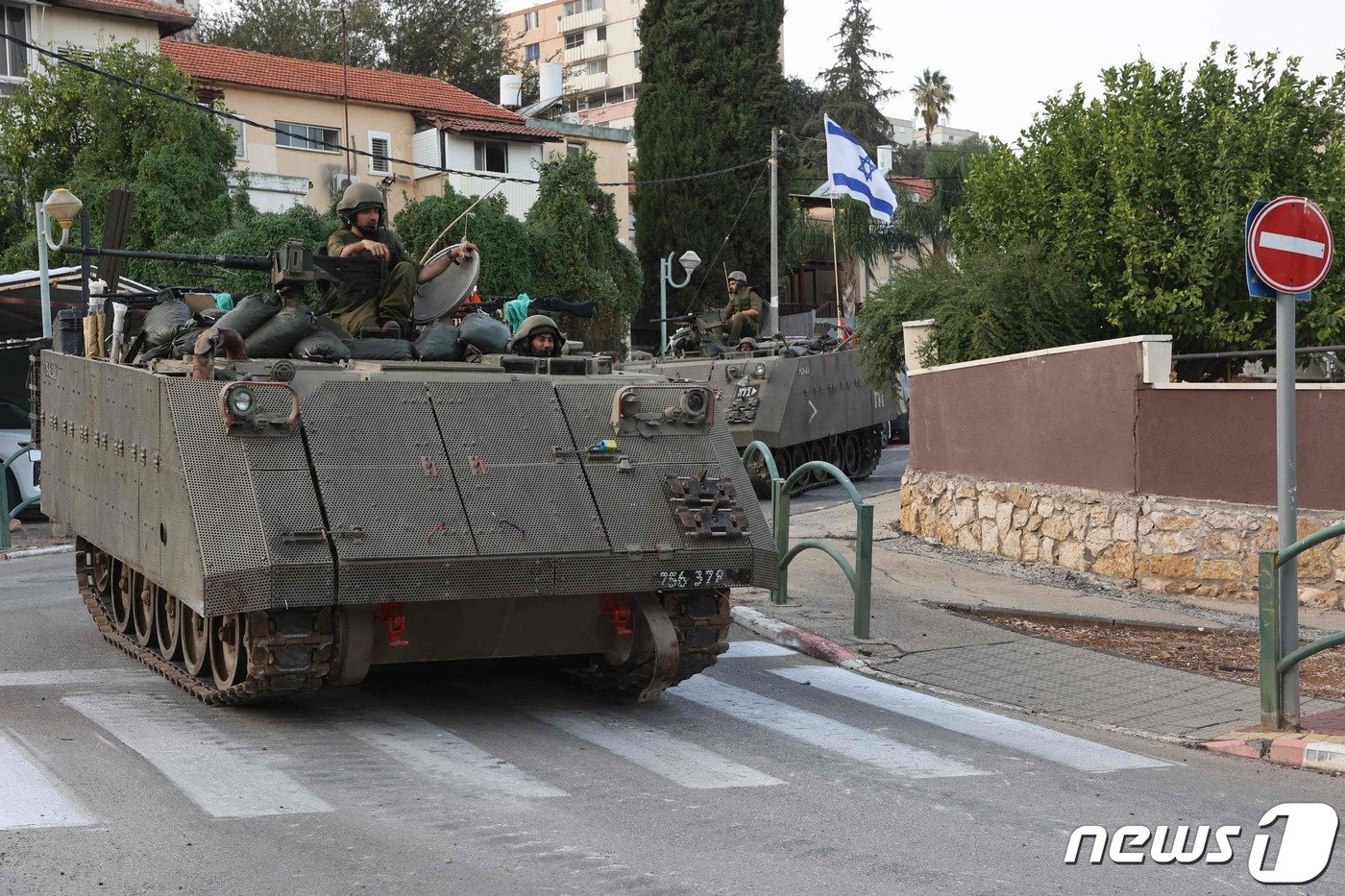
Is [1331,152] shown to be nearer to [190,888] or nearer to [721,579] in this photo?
[721,579]

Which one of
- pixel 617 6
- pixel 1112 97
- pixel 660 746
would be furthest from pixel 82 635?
pixel 617 6

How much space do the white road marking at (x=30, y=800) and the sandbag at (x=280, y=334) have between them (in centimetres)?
267

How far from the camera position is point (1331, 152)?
15.7 m

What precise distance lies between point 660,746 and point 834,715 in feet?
3.92

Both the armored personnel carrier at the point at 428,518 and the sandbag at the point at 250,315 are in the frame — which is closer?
the armored personnel carrier at the point at 428,518

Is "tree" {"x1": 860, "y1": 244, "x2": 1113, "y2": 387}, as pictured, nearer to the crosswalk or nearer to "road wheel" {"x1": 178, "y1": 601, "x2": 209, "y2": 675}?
the crosswalk

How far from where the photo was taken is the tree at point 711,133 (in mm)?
44062

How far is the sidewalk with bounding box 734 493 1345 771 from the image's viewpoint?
8398mm

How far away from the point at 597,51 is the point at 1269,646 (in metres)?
77.8

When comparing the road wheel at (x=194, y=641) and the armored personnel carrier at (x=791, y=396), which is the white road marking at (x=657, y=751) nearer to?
the road wheel at (x=194, y=641)

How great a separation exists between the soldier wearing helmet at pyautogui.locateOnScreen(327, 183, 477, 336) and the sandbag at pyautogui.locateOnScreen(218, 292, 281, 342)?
0.89m

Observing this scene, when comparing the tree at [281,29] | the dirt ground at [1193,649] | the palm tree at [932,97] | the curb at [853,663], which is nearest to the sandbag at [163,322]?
the curb at [853,663]

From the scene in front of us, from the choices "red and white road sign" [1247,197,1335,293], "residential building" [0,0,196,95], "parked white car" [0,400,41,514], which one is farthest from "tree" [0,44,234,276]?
"red and white road sign" [1247,197,1335,293]

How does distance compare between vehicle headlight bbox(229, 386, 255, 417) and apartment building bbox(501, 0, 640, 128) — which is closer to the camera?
vehicle headlight bbox(229, 386, 255, 417)
